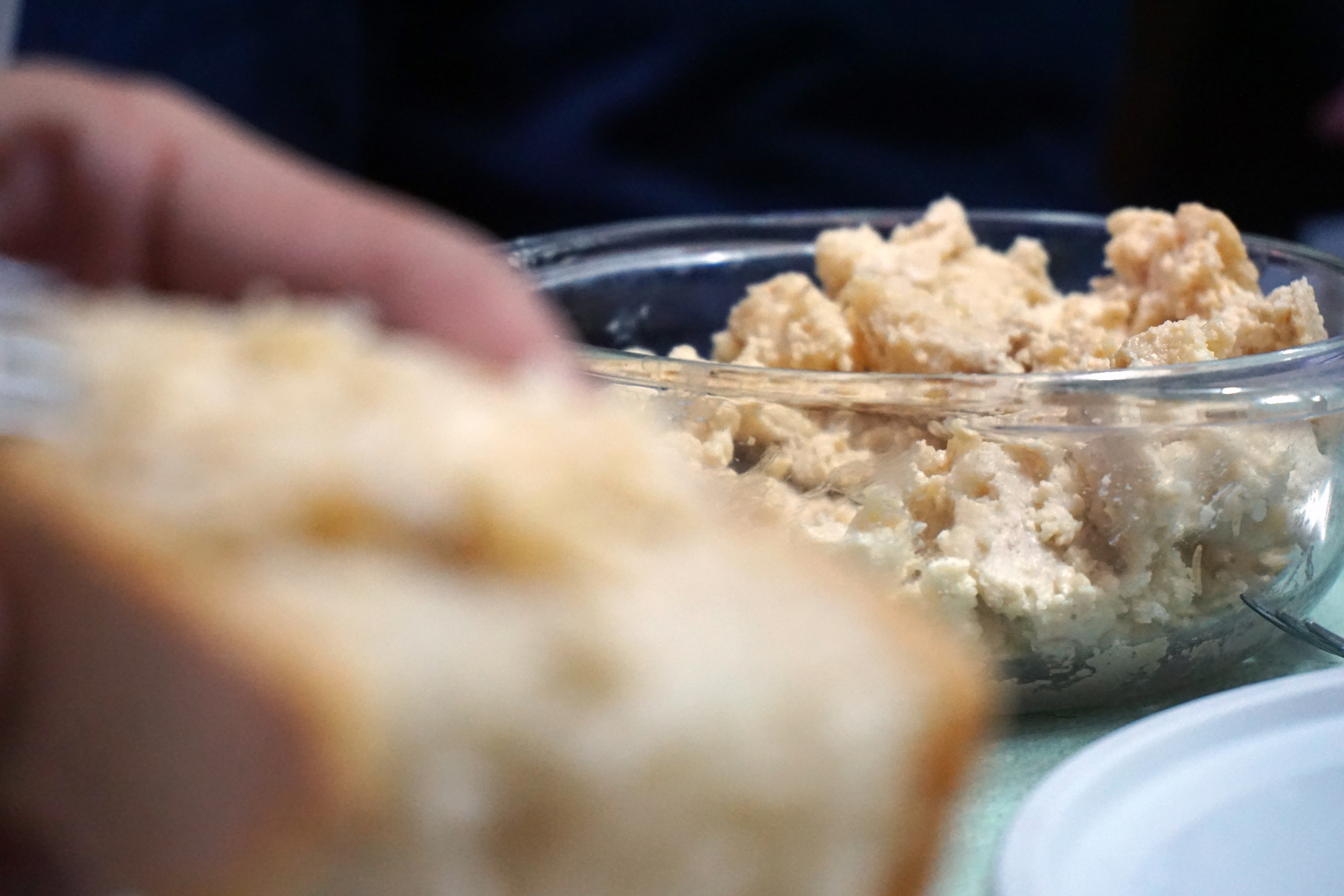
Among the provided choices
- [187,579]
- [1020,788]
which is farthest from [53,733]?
[1020,788]

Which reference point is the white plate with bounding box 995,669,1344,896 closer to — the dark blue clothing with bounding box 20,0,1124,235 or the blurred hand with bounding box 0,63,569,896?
the blurred hand with bounding box 0,63,569,896

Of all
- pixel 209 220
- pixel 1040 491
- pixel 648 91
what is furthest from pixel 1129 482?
pixel 648 91

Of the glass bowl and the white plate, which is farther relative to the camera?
the glass bowl

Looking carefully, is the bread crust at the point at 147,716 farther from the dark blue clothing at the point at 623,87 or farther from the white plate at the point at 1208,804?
the dark blue clothing at the point at 623,87

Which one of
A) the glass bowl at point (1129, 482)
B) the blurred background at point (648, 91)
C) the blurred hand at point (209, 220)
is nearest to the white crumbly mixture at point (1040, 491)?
the glass bowl at point (1129, 482)

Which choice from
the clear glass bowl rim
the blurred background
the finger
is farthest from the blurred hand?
the blurred background

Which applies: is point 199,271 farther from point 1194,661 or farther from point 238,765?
point 1194,661

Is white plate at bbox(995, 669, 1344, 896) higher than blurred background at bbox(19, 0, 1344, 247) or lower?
lower
